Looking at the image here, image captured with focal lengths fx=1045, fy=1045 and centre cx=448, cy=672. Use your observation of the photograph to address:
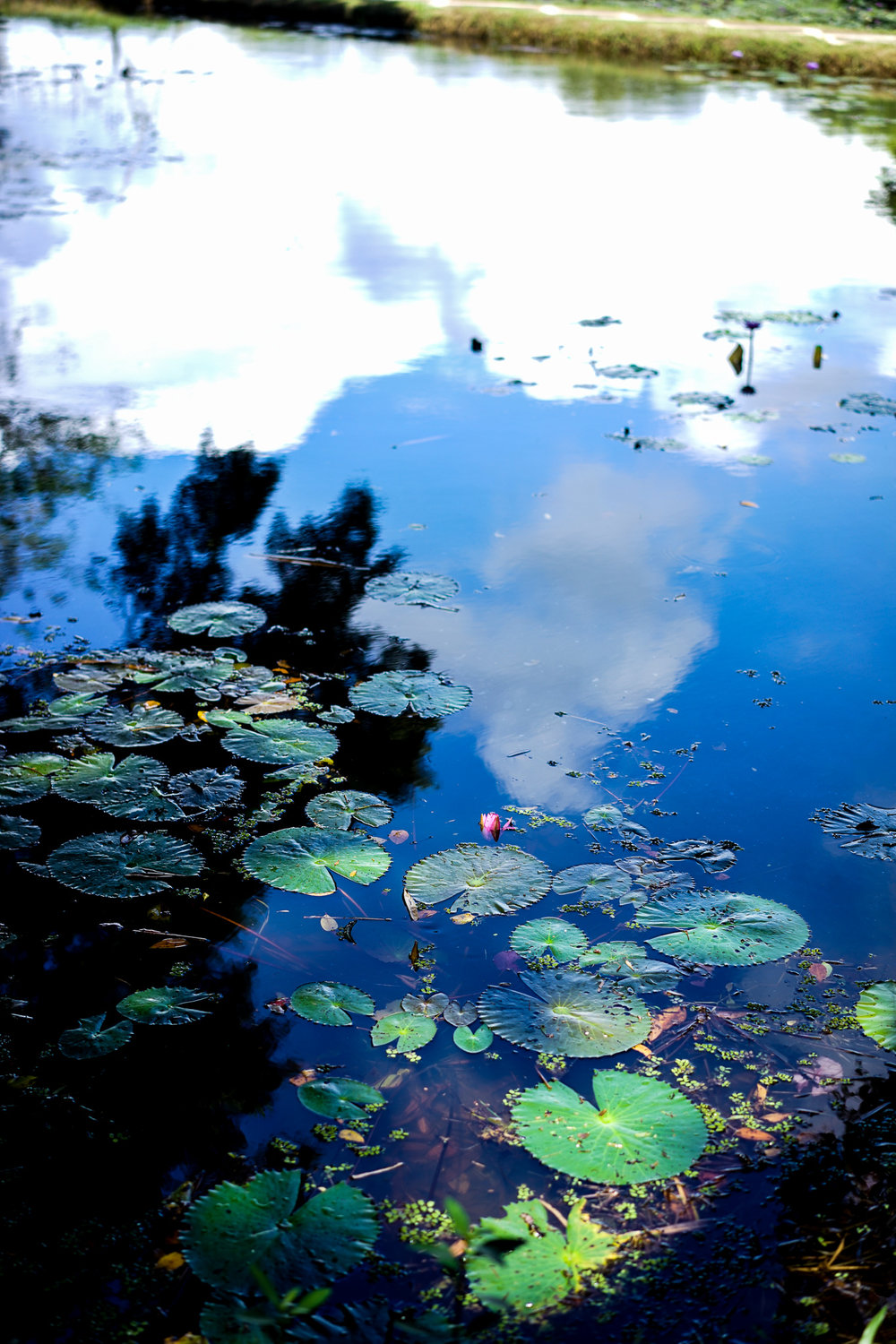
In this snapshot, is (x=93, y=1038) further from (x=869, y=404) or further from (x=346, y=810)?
(x=869, y=404)

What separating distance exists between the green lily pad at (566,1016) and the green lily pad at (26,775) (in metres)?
1.00

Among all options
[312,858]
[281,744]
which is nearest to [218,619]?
[281,744]

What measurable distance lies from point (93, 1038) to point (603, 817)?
962 millimetres

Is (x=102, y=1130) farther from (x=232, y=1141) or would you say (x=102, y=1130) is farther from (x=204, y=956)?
(x=204, y=956)

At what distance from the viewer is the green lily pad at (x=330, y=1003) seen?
1.56m

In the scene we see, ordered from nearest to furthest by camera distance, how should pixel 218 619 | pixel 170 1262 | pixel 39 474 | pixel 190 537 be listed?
pixel 170 1262 < pixel 218 619 < pixel 190 537 < pixel 39 474

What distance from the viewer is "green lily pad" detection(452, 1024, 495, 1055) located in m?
1.52

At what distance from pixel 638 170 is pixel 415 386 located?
199 inches

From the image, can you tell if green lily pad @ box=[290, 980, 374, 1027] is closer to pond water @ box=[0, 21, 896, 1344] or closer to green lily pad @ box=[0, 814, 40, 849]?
pond water @ box=[0, 21, 896, 1344]

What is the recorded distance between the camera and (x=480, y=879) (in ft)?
5.99

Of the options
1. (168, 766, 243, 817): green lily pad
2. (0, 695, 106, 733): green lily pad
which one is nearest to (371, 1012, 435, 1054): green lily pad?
(168, 766, 243, 817): green lily pad

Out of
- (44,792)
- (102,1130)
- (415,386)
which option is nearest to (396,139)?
(415,386)

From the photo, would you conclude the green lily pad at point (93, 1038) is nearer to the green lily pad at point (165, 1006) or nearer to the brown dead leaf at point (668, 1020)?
the green lily pad at point (165, 1006)

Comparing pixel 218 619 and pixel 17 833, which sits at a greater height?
pixel 218 619
